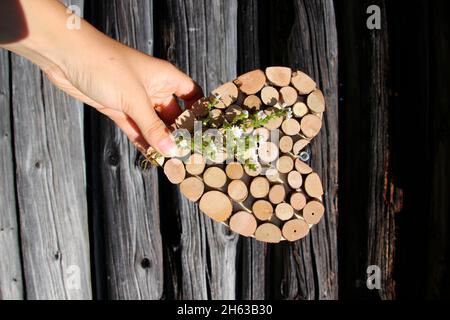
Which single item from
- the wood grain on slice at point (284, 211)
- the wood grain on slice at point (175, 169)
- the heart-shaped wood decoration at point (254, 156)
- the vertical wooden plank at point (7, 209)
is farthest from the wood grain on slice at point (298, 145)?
the vertical wooden plank at point (7, 209)

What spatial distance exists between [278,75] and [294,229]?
1.85 ft

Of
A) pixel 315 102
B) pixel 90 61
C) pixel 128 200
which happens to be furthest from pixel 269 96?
pixel 128 200

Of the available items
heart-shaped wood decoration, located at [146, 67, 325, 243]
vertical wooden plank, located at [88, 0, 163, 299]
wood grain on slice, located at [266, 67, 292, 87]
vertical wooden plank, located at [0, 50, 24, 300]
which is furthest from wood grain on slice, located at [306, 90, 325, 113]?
vertical wooden plank, located at [0, 50, 24, 300]

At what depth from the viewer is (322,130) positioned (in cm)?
213

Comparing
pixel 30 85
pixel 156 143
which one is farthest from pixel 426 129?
pixel 30 85

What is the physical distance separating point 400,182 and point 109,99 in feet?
4.21

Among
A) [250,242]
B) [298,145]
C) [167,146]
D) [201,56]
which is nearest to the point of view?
[167,146]

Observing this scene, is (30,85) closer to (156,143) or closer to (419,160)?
(156,143)

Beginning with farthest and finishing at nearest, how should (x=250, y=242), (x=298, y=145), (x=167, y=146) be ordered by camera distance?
(x=250, y=242), (x=298, y=145), (x=167, y=146)

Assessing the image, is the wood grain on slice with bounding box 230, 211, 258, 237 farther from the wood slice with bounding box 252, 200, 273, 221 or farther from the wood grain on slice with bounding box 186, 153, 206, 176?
the wood grain on slice with bounding box 186, 153, 206, 176

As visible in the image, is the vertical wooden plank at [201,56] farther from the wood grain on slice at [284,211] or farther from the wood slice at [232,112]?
the wood grain on slice at [284,211]

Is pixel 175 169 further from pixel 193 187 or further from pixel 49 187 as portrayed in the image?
pixel 49 187

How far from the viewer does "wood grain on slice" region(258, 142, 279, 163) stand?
1.79 meters

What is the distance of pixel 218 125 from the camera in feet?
5.76
